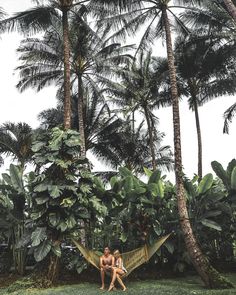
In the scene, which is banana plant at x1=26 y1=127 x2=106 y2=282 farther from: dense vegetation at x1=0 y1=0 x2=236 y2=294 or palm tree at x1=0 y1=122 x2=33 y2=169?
palm tree at x1=0 y1=122 x2=33 y2=169

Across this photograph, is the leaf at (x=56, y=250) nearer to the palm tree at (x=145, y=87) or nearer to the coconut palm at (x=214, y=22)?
the coconut palm at (x=214, y=22)

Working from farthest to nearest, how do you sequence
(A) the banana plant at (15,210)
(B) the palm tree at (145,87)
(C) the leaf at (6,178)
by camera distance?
(B) the palm tree at (145,87) < (C) the leaf at (6,178) < (A) the banana plant at (15,210)

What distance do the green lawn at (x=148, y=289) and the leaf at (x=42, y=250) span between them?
2.48 feet

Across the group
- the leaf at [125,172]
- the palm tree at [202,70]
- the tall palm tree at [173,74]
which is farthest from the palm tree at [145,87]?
the leaf at [125,172]

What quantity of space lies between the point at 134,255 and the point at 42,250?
227cm

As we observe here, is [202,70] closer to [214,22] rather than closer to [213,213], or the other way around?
[214,22]

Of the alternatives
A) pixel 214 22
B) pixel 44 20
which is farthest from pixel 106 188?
pixel 214 22

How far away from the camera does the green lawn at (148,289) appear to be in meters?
8.66

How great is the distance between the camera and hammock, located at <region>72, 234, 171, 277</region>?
948cm

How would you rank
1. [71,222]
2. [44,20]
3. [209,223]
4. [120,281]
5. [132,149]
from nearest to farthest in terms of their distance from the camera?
[120,281] → [71,222] → [209,223] → [44,20] → [132,149]

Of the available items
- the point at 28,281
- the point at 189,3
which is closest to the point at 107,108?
the point at 189,3

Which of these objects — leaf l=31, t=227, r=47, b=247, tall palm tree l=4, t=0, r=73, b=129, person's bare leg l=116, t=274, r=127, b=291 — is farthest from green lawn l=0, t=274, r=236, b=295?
tall palm tree l=4, t=0, r=73, b=129

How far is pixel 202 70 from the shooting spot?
1795 cm

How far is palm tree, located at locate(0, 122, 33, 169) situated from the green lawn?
12.4 m
